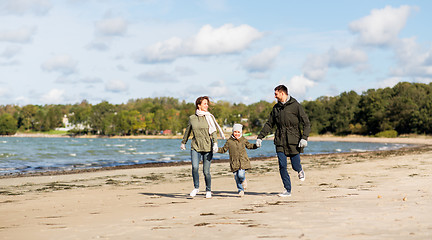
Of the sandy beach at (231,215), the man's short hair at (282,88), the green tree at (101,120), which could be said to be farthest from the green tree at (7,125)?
the man's short hair at (282,88)

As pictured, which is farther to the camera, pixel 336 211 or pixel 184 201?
pixel 184 201

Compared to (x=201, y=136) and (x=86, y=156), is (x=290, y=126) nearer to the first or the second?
(x=201, y=136)

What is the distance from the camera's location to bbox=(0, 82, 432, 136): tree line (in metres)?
100

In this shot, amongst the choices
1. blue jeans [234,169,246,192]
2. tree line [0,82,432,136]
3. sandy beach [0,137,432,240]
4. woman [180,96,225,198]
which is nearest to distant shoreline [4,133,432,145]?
tree line [0,82,432,136]

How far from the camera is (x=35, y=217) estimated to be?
7.37 metres

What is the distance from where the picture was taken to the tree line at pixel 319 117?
100m

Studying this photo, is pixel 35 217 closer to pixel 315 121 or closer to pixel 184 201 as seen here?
pixel 184 201

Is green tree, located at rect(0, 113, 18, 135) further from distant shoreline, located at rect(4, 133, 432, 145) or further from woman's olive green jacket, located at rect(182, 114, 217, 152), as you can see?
woman's olive green jacket, located at rect(182, 114, 217, 152)

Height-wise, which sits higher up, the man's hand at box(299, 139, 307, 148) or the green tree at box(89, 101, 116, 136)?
the green tree at box(89, 101, 116, 136)

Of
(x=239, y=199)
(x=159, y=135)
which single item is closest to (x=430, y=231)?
(x=239, y=199)

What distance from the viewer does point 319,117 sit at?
429ft

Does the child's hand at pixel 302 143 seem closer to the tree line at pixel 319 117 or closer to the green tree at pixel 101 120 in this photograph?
the tree line at pixel 319 117

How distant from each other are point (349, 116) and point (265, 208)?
120538 millimetres

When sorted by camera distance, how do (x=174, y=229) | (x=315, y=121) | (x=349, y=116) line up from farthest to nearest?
(x=315, y=121), (x=349, y=116), (x=174, y=229)
